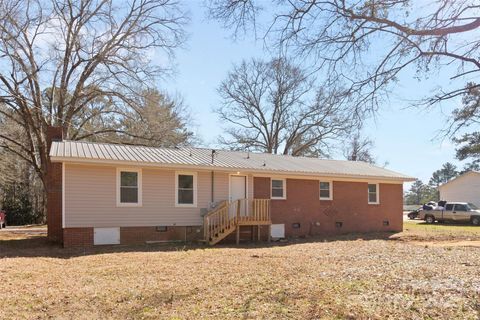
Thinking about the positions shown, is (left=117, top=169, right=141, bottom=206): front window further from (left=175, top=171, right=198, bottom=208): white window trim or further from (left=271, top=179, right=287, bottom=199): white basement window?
(left=271, top=179, right=287, bottom=199): white basement window

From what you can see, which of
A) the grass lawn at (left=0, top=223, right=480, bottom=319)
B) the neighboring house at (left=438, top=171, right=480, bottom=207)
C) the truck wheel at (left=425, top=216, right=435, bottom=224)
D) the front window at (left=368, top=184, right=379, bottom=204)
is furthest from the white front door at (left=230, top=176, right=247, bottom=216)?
the neighboring house at (left=438, top=171, right=480, bottom=207)

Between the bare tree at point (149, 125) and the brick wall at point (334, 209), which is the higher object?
the bare tree at point (149, 125)

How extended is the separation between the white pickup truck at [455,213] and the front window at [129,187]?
23827mm

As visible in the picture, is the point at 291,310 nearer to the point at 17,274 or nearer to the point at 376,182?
the point at 17,274

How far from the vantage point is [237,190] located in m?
18.3

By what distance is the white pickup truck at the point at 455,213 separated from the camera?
30.3 metres

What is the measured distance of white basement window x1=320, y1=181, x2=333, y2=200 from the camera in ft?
67.6

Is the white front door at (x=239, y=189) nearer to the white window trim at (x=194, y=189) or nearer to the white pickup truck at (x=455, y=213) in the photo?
the white window trim at (x=194, y=189)

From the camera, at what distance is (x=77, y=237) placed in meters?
14.9

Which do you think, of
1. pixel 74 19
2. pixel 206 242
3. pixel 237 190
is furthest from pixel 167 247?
pixel 74 19


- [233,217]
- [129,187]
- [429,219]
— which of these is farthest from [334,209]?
[429,219]

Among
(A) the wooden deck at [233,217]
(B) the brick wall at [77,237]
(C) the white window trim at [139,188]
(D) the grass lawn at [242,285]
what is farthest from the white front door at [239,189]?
(B) the brick wall at [77,237]

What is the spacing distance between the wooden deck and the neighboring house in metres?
31.2

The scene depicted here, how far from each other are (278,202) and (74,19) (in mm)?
14688
